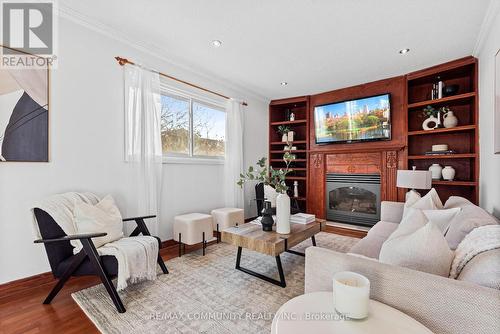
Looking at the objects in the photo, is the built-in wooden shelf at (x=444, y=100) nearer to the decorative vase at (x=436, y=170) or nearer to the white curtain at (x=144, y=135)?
the decorative vase at (x=436, y=170)

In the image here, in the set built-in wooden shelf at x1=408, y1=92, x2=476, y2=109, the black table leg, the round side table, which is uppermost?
built-in wooden shelf at x1=408, y1=92, x2=476, y2=109

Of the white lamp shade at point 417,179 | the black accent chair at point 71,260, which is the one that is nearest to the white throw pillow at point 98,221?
the black accent chair at point 71,260

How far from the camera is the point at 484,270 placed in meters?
0.91

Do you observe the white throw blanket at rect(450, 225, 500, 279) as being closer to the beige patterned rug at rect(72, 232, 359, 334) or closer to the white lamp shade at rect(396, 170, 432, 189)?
the beige patterned rug at rect(72, 232, 359, 334)

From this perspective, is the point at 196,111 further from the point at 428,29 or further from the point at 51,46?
the point at 428,29

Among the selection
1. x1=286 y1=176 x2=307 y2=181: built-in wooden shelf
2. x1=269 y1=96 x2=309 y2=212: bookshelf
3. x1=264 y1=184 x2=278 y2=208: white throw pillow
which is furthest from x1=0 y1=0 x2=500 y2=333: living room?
x1=286 y1=176 x2=307 y2=181: built-in wooden shelf

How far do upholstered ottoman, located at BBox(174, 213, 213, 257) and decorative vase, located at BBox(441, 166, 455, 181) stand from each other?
3382 mm

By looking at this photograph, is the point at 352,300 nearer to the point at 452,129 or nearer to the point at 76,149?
the point at 76,149

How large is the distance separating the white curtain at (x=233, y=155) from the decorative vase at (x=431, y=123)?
293 cm

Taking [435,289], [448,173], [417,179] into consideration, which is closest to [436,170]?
[448,173]

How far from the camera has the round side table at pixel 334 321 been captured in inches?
31.8

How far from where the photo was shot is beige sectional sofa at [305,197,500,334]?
0.81 m

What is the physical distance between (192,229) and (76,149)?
4.92ft

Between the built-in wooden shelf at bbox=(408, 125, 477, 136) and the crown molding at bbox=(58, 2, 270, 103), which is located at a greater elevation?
the crown molding at bbox=(58, 2, 270, 103)
